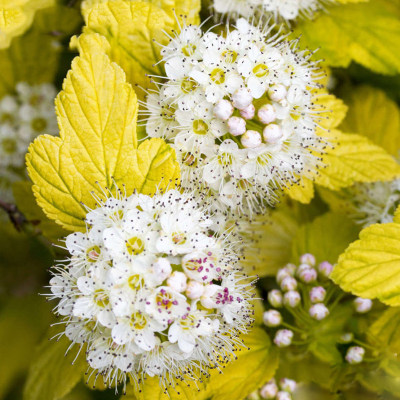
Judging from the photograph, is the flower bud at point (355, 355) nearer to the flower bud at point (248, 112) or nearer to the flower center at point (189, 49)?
the flower bud at point (248, 112)

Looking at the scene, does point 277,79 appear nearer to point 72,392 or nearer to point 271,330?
point 271,330

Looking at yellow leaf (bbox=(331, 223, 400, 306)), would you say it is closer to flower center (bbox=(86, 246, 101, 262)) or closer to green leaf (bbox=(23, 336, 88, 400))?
flower center (bbox=(86, 246, 101, 262))

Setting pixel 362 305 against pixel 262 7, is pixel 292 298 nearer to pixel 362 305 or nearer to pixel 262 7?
pixel 362 305

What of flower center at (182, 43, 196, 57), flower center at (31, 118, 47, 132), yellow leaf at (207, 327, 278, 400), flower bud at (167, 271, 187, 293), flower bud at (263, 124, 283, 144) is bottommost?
yellow leaf at (207, 327, 278, 400)

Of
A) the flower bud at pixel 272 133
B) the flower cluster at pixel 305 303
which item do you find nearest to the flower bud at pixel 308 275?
the flower cluster at pixel 305 303

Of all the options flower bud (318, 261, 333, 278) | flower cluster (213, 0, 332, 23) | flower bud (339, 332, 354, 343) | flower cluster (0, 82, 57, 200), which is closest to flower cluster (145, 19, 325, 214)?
flower cluster (213, 0, 332, 23)

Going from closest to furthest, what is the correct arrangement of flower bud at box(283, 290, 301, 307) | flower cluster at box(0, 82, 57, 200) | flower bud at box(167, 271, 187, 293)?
flower bud at box(167, 271, 187, 293), flower bud at box(283, 290, 301, 307), flower cluster at box(0, 82, 57, 200)

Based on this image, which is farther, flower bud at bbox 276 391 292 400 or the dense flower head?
flower bud at bbox 276 391 292 400
